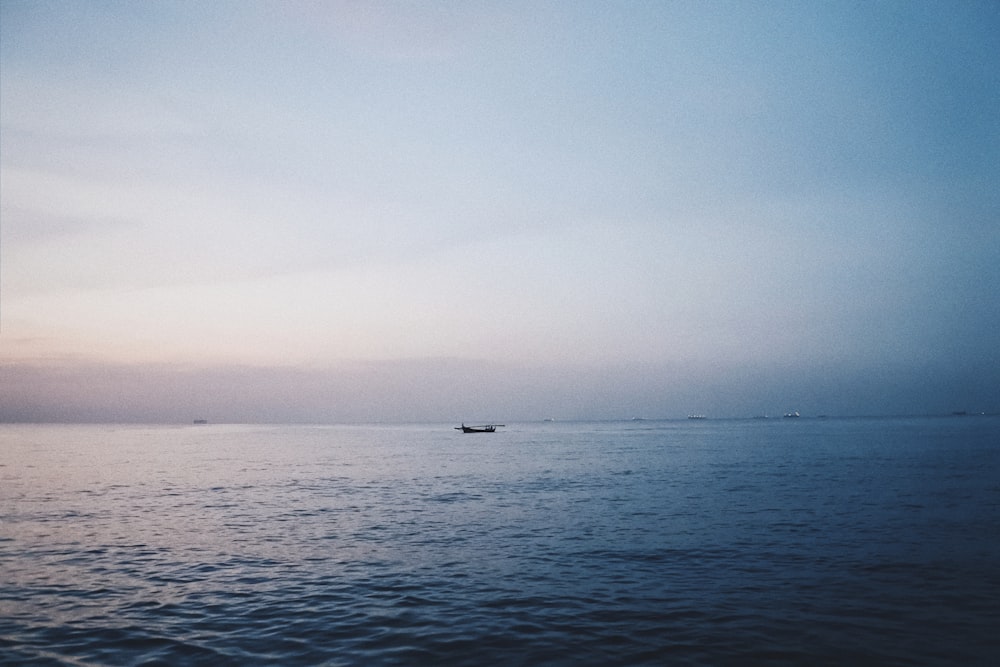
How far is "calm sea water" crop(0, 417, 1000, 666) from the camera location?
1546 centimetres

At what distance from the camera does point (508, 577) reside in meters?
22.7

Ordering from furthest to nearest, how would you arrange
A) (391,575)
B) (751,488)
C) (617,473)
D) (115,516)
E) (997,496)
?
(617,473)
(751,488)
(997,496)
(115,516)
(391,575)

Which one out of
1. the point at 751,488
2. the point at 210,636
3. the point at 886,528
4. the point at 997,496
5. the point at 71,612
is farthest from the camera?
the point at 751,488

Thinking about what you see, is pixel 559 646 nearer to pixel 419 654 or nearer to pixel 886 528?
pixel 419 654

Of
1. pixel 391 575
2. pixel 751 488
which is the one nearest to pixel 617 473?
pixel 751 488

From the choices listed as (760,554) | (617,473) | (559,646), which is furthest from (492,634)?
(617,473)

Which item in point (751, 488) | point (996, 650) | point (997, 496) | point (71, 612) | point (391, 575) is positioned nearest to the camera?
point (996, 650)

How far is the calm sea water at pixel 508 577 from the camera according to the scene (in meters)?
15.5

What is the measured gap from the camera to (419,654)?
15.0 m

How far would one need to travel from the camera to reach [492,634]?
645 inches

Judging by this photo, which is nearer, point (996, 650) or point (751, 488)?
point (996, 650)

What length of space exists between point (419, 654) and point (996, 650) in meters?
14.8

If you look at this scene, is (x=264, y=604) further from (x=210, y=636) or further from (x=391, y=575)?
(x=391, y=575)

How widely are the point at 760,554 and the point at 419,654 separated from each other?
58.2ft
